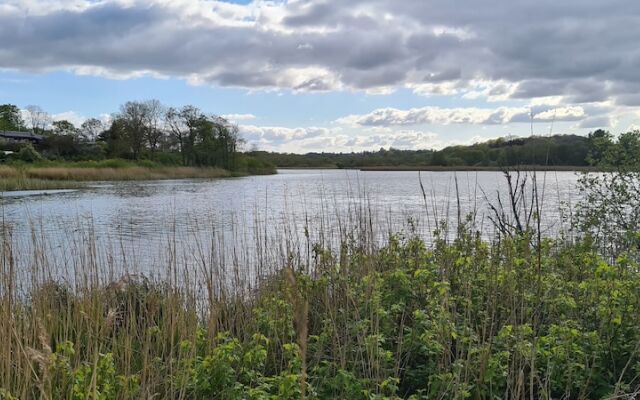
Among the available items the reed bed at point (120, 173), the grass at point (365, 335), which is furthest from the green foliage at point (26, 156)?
the grass at point (365, 335)

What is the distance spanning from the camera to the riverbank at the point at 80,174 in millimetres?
38375

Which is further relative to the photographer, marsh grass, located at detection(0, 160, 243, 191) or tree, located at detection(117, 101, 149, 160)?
tree, located at detection(117, 101, 149, 160)

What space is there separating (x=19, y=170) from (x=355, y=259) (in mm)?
42865

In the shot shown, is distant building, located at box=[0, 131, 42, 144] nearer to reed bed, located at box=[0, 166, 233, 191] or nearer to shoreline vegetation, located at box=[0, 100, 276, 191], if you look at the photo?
shoreline vegetation, located at box=[0, 100, 276, 191]

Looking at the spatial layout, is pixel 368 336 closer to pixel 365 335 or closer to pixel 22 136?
pixel 365 335

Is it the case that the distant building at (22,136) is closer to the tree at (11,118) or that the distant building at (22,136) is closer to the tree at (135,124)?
the tree at (11,118)

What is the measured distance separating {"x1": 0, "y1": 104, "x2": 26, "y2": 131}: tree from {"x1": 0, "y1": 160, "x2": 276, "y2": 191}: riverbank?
34.4 metres

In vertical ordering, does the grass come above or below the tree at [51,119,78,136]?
below

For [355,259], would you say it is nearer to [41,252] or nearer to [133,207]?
[41,252]

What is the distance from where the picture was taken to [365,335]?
13.5 ft

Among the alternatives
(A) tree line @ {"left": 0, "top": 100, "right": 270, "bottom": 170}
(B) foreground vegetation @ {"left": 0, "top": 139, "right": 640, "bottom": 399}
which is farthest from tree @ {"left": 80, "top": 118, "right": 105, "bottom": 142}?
(B) foreground vegetation @ {"left": 0, "top": 139, "right": 640, "bottom": 399}

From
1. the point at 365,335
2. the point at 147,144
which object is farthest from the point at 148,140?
the point at 365,335

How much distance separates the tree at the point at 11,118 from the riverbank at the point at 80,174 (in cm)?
3444

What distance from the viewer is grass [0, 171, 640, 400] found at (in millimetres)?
3322
